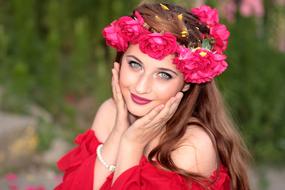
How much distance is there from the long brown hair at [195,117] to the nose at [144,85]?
0.22 m

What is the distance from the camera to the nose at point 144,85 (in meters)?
2.87

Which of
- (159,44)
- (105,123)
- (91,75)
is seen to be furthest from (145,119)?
(91,75)

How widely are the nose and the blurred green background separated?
2353 millimetres

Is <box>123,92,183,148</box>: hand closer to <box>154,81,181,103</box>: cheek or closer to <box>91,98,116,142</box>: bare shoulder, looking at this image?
<box>154,81,181,103</box>: cheek

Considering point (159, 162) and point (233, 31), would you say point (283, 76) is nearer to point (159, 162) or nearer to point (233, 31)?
point (233, 31)

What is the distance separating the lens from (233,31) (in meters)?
5.79

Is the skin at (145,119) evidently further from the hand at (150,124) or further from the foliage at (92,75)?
the foliage at (92,75)

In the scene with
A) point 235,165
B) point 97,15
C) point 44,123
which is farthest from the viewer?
point 97,15

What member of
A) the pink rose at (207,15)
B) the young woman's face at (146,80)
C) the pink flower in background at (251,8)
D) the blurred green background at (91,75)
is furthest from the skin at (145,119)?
the pink flower in background at (251,8)

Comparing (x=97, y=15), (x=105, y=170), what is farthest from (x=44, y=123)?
(x=105, y=170)

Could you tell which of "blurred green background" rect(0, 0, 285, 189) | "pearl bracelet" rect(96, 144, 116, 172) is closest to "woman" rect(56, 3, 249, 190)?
"pearl bracelet" rect(96, 144, 116, 172)

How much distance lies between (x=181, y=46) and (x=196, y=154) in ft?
1.62

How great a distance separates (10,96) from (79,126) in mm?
657

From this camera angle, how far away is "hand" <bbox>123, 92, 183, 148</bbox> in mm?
2928
